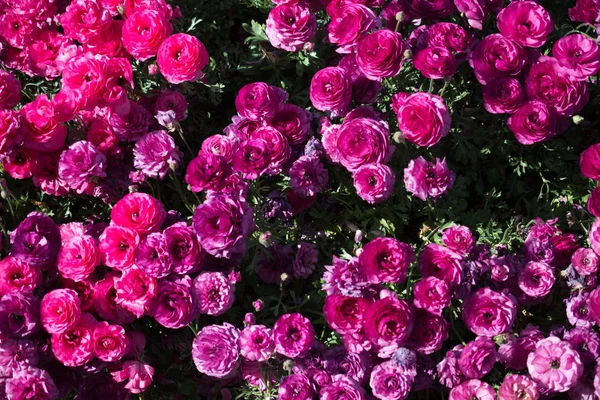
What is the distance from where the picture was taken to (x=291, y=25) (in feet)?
8.32

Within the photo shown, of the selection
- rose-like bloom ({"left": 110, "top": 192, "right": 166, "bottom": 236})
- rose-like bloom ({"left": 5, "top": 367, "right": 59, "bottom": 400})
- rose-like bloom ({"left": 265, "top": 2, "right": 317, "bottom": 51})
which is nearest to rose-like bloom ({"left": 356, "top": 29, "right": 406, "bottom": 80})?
rose-like bloom ({"left": 265, "top": 2, "right": 317, "bottom": 51})

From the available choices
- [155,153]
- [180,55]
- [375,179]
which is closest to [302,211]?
[375,179]

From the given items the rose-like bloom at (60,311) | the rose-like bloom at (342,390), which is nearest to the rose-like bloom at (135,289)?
the rose-like bloom at (60,311)

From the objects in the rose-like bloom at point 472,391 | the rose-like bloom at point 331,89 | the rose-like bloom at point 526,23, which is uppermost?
the rose-like bloom at point 526,23

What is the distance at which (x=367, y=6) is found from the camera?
2604mm

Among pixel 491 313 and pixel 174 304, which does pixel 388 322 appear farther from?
pixel 174 304

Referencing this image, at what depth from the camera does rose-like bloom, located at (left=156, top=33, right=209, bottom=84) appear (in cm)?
244

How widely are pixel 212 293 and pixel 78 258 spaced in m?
0.43

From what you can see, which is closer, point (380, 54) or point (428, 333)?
point (428, 333)

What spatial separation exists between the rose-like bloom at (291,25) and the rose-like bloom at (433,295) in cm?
96

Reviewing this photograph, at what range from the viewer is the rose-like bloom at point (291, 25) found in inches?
99.3

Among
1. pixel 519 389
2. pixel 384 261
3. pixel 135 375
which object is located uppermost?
pixel 384 261

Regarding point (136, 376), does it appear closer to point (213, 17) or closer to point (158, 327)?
point (158, 327)

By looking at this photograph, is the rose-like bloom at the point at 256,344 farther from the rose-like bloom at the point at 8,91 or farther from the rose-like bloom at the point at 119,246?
the rose-like bloom at the point at 8,91
